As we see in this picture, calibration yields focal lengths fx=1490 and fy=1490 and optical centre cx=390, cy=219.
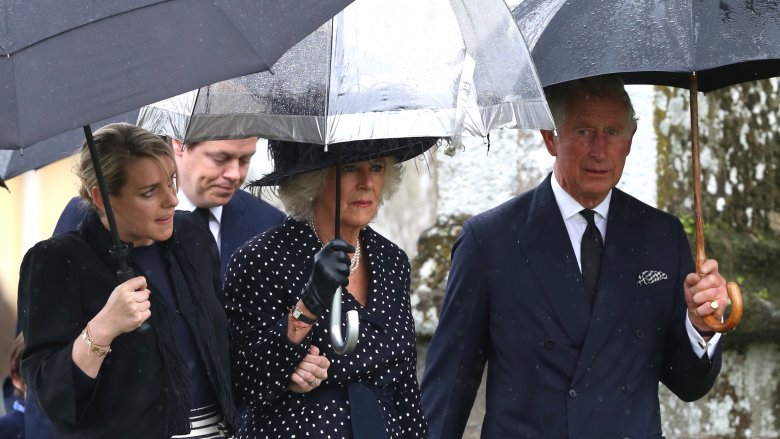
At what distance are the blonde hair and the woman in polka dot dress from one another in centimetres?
37

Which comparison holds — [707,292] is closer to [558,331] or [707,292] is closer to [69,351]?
[558,331]

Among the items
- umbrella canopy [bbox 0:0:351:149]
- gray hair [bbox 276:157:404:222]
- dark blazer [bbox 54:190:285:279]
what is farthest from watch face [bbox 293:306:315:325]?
dark blazer [bbox 54:190:285:279]

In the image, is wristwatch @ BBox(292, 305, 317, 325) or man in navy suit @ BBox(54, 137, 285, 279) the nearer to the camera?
wristwatch @ BBox(292, 305, 317, 325)

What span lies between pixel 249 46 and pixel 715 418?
3.81 metres

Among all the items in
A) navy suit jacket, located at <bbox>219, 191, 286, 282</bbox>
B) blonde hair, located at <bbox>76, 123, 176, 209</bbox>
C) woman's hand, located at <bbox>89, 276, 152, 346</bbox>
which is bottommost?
woman's hand, located at <bbox>89, 276, 152, 346</bbox>

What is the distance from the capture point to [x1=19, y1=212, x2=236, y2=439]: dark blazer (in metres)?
4.14

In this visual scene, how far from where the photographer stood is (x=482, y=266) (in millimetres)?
5004

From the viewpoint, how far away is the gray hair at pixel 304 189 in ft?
15.1

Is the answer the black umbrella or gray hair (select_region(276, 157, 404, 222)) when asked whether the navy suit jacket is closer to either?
gray hair (select_region(276, 157, 404, 222))

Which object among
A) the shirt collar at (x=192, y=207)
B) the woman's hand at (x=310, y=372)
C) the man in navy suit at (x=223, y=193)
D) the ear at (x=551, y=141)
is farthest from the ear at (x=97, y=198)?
the ear at (x=551, y=141)

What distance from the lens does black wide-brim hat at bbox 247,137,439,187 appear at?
14.8ft

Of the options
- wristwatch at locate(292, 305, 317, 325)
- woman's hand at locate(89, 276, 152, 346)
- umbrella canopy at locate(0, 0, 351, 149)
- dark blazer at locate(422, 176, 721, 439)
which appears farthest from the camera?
dark blazer at locate(422, 176, 721, 439)

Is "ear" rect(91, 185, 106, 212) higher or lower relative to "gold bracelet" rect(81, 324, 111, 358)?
higher

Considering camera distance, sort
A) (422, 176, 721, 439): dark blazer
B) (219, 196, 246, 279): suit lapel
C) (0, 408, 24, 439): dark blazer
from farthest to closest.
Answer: (0, 408, 24, 439): dark blazer
(219, 196, 246, 279): suit lapel
(422, 176, 721, 439): dark blazer
